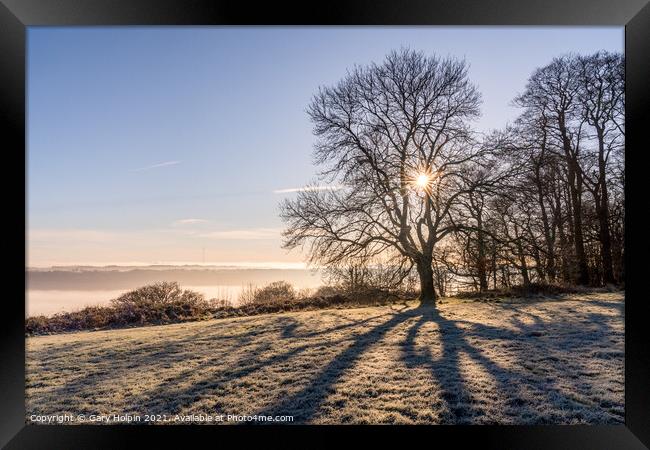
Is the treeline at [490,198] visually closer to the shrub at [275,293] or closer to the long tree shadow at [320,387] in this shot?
the shrub at [275,293]

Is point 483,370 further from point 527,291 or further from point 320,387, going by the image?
point 527,291

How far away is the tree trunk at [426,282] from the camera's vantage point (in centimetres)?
629

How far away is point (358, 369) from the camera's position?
358 cm

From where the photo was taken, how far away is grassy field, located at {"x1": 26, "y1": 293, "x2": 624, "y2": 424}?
2.96 meters

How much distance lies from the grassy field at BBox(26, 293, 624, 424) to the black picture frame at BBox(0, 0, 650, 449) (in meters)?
0.24

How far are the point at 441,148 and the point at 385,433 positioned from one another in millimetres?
5019

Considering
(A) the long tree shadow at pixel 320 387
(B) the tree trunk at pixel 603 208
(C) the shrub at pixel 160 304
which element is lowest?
(A) the long tree shadow at pixel 320 387

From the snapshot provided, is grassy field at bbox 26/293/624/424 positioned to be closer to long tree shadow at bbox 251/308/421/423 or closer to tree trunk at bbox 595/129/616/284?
long tree shadow at bbox 251/308/421/423

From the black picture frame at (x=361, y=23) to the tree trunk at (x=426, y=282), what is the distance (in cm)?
359

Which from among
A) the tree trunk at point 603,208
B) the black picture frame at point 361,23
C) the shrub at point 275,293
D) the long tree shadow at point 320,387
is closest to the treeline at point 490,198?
the tree trunk at point 603,208

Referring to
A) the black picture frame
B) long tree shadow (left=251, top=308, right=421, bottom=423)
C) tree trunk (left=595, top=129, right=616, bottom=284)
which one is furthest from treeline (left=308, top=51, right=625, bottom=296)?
the black picture frame

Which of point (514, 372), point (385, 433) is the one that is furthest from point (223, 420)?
point (514, 372)

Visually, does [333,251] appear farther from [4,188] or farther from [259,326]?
[4,188]

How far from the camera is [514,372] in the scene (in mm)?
3461
